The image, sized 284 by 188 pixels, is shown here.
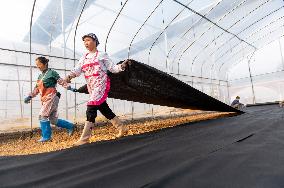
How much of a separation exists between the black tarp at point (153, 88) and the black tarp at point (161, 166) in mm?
1063

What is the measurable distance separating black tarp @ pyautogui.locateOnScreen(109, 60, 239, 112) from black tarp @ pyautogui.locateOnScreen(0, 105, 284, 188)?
41.8 inches

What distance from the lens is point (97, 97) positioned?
2518mm

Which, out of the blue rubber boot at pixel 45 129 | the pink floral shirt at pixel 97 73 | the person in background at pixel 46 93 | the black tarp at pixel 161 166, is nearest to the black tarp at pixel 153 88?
the pink floral shirt at pixel 97 73

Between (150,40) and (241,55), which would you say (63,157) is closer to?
(241,55)

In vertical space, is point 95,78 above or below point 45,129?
above

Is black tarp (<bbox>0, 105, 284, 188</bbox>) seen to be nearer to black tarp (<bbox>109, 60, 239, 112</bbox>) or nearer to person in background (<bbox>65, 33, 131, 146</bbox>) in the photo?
person in background (<bbox>65, 33, 131, 146</bbox>)

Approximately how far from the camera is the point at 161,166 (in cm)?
125

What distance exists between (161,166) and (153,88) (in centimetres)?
178

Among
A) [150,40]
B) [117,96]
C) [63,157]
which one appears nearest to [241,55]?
[150,40]

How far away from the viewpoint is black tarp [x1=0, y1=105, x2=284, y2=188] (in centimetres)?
101

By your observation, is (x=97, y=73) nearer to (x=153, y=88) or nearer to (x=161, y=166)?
(x=153, y=88)

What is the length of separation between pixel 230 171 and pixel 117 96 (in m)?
2.48

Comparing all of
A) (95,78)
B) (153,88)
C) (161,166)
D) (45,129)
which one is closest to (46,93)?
(45,129)

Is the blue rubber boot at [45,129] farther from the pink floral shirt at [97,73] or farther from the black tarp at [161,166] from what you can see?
the black tarp at [161,166]
